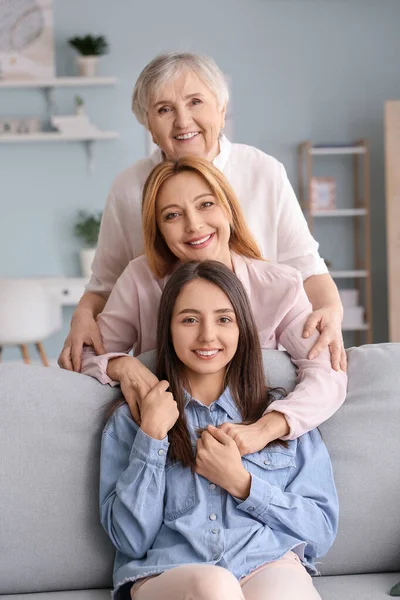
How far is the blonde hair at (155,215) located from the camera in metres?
1.84

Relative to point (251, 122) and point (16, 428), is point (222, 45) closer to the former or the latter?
point (251, 122)

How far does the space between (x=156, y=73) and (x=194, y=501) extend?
101cm

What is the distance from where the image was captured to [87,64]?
5.86m

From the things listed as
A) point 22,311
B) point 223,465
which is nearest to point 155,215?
point 223,465

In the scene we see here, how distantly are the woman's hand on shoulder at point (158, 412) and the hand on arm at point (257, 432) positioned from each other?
11cm

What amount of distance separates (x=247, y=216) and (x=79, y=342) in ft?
1.79

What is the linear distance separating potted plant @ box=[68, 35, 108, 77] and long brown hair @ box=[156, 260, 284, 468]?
4.43 m

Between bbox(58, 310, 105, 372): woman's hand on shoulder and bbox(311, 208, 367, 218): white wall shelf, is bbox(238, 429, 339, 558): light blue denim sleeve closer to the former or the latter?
bbox(58, 310, 105, 372): woman's hand on shoulder

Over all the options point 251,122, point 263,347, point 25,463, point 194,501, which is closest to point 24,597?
point 25,463

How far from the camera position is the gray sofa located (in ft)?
5.58

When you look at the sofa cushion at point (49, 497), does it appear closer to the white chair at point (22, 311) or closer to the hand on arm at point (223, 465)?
the hand on arm at point (223, 465)

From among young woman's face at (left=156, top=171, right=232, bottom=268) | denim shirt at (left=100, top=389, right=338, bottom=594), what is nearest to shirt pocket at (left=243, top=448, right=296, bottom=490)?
denim shirt at (left=100, top=389, right=338, bottom=594)

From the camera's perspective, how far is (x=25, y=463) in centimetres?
172

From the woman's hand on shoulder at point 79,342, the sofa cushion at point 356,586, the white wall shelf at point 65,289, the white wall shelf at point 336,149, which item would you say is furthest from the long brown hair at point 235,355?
the white wall shelf at point 336,149
